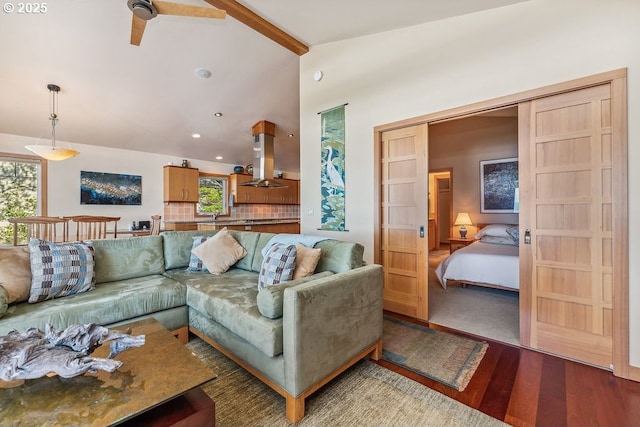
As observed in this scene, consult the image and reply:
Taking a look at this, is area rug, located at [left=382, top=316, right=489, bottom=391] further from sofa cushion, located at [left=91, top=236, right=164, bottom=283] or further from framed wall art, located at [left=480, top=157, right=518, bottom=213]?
framed wall art, located at [left=480, top=157, right=518, bottom=213]

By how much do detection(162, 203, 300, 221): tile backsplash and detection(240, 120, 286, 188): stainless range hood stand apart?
91.8 inches

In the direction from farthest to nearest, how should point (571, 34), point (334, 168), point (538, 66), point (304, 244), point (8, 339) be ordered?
point (334, 168), point (304, 244), point (538, 66), point (571, 34), point (8, 339)

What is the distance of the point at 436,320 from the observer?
9.21 ft

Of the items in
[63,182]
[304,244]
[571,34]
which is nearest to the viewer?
[571,34]

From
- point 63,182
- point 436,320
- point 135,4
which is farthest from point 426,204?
point 63,182

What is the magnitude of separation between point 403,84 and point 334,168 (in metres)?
1.20

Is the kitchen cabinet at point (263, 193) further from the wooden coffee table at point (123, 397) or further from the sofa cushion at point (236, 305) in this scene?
the wooden coffee table at point (123, 397)

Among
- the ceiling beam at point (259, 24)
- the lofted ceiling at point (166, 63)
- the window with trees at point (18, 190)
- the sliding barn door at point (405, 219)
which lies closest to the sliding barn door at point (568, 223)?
the sliding barn door at point (405, 219)

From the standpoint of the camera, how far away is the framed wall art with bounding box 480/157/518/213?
5180mm

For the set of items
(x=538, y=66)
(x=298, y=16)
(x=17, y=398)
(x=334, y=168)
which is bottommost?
(x=17, y=398)

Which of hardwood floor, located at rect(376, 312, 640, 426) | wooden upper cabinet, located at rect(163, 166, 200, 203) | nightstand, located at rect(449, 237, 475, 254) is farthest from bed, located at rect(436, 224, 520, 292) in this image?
wooden upper cabinet, located at rect(163, 166, 200, 203)

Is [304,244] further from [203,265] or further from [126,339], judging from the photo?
[126,339]

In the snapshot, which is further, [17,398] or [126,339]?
[126,339]

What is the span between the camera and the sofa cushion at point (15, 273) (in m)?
1.90
